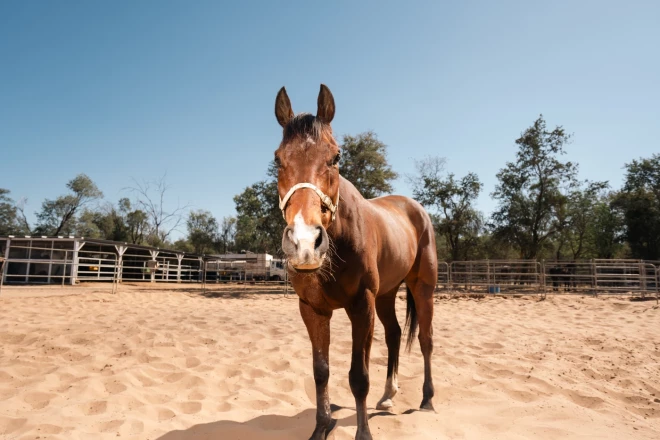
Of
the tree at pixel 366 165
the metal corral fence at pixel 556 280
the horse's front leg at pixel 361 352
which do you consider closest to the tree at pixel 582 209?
the metal corral fence at pixel 556 280

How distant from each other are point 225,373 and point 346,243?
2.47 m

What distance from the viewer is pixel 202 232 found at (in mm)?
57312

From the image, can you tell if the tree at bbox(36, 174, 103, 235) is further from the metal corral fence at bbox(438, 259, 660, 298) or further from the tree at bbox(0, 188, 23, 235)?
the metal corral fence at bbox(438, 259, 660, 298)

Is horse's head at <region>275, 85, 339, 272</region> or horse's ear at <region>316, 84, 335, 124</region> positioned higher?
horse's ear at <region>316, 84, 335, 124</region>

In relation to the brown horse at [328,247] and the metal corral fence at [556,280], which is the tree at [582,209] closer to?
the metal corral fence at [556,280]

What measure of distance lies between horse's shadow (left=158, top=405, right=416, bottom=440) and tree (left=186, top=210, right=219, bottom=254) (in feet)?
185

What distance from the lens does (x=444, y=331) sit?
6477 mm

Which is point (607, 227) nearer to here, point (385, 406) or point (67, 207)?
point (385, 406)

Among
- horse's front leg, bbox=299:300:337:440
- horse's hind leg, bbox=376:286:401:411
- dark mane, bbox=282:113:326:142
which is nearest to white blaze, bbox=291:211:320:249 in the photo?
dark mane, bbox=282:113:326:142

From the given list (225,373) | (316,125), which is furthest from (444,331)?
(316,125)

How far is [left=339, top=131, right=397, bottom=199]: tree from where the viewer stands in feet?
64.2

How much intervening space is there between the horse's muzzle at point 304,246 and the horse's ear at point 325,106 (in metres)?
0.94

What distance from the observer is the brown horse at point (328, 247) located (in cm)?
169

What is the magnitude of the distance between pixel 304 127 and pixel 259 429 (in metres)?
2.12
